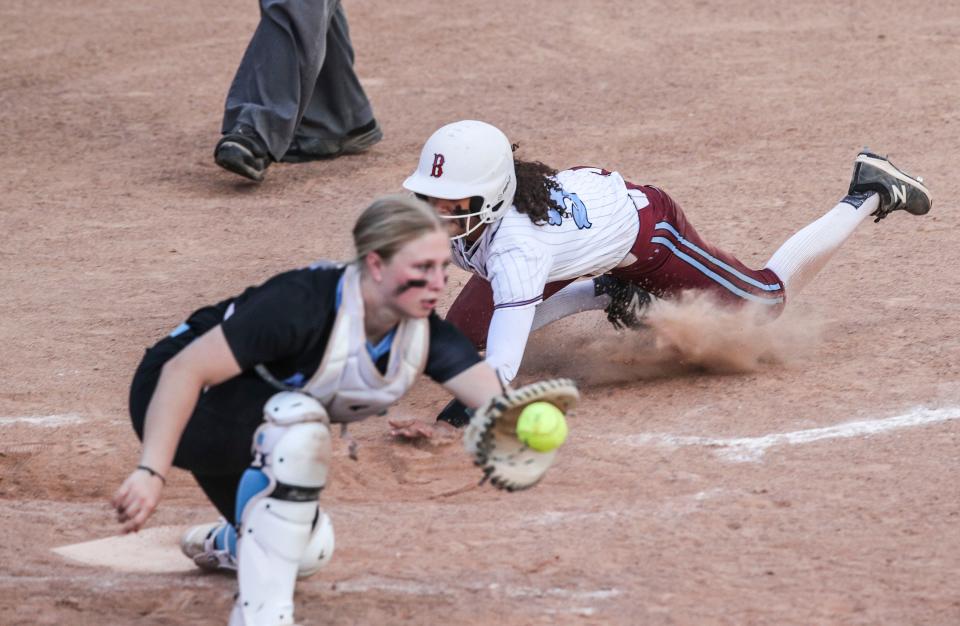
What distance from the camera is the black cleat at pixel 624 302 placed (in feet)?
18.7

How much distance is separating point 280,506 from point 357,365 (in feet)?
1.26

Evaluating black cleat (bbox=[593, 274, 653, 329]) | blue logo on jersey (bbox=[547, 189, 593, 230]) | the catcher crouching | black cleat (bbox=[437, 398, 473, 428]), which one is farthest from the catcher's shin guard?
black cleat (bbox=[593, 274, 653, 329])

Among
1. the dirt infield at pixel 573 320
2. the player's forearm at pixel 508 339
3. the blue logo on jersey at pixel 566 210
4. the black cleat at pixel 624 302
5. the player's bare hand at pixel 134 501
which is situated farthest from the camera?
the black cleat at pixel 624 302

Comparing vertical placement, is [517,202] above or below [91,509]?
above

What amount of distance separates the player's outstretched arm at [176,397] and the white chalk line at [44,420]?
84.6 inches

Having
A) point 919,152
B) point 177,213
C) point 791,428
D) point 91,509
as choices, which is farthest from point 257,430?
point 919,152

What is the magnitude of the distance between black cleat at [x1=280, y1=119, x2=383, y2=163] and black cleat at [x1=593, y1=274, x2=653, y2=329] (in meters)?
3.39

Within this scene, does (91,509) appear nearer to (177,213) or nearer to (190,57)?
(177,213)

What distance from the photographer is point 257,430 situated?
11.1 ft

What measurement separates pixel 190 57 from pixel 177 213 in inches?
126

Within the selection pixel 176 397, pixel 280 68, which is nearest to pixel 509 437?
pixel 176 397

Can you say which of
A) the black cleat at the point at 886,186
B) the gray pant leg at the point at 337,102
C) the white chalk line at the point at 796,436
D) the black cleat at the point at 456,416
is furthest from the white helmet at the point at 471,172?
the gray pant leg at the point at 337,102

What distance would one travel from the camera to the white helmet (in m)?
4.95

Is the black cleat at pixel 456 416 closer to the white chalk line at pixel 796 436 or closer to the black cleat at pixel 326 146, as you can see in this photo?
the white chalk line at pixel 796 436
